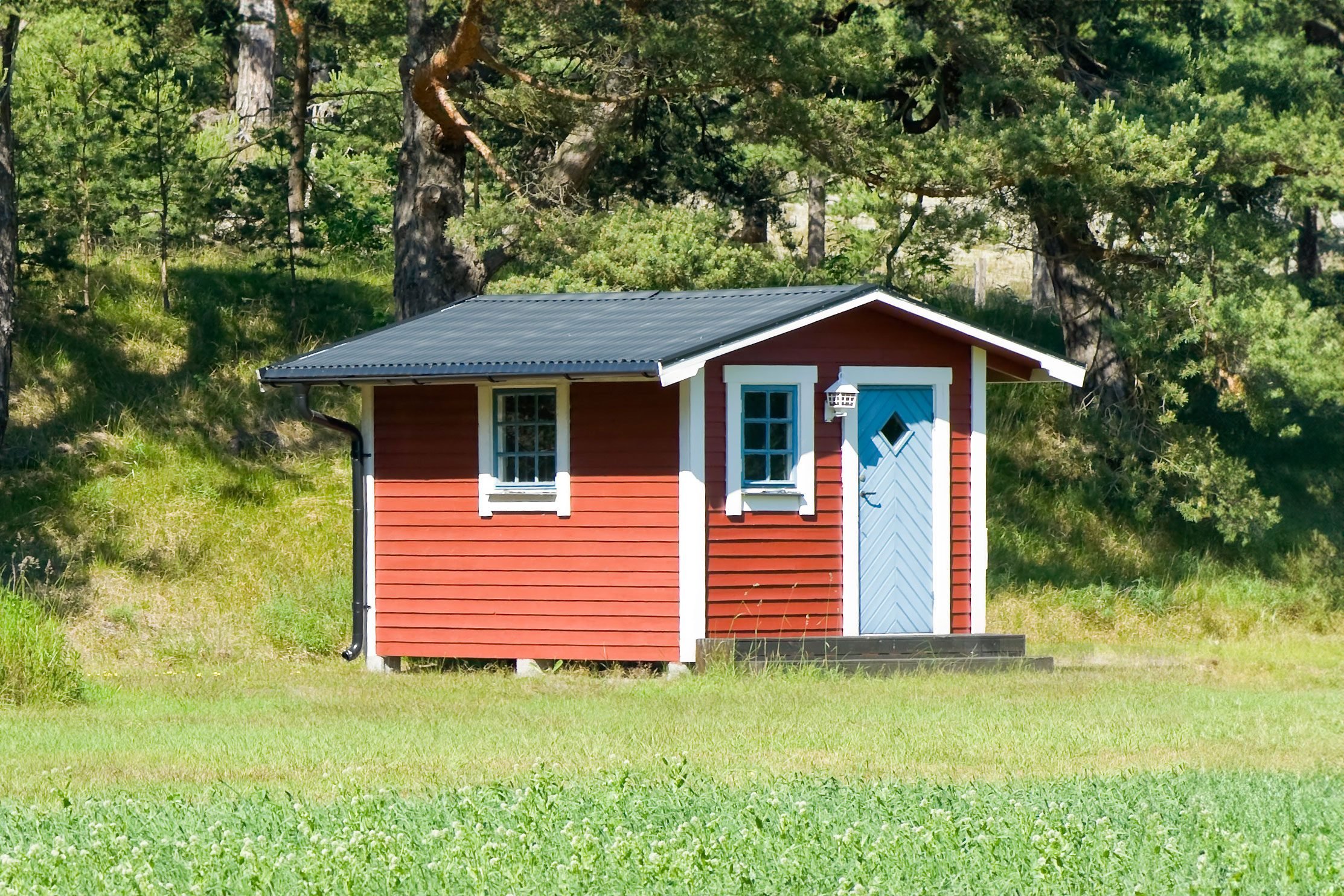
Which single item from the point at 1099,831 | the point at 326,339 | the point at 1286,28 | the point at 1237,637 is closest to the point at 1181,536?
the point at 1237,637

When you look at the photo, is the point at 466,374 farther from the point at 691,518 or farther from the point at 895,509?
the point at 895,509

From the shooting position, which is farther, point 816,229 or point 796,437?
point 816,229

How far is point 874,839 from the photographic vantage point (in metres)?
7.59

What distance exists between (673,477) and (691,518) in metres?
0.39

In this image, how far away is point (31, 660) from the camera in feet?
44.8

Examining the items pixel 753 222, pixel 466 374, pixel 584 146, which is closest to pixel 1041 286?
pixel 753 222

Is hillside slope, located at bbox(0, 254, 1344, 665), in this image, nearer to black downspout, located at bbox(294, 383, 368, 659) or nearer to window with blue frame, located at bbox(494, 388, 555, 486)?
black downspout, located at bbox(294, 383, 368, 659)

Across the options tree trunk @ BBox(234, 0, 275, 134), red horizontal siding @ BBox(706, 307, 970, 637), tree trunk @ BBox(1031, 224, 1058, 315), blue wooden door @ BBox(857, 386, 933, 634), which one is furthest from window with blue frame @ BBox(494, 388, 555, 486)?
tree trunk @ BBox(234, 0, 275, 134)

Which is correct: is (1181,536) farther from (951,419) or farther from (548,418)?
(548,418)

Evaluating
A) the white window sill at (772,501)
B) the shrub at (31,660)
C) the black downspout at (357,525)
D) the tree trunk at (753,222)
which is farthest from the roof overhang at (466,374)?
the tree trunk at (753,222)

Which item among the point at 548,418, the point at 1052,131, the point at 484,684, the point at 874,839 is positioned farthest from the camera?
the point at 1052,131

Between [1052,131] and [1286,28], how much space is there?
23.9ft

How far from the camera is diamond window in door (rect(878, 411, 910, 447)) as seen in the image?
16594mm

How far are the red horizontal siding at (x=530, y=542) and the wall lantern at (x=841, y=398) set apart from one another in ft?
4.51
